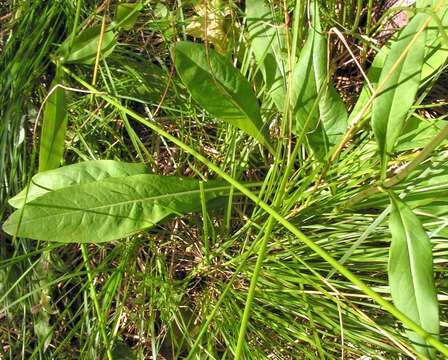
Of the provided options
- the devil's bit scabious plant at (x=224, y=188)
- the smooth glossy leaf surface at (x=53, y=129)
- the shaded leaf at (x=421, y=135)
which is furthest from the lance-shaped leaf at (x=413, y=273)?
the smooth glossy leaf surface at (x=53, y=129)

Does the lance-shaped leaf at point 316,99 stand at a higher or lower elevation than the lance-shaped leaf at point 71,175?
higher

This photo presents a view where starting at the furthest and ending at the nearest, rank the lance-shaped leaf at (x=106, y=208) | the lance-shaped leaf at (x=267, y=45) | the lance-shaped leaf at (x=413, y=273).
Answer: the lance-shaped leaf at (x=267, y=45) → the lance-shaped leaf at (x=106, y=208) → the lance-shaped leaf at (x=413, y=273)

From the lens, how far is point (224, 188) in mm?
1025

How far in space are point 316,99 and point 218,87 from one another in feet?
0.59

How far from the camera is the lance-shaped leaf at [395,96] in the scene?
32.9 inches

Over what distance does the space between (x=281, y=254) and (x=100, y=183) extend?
368 millimetres

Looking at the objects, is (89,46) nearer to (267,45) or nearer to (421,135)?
(267,45)

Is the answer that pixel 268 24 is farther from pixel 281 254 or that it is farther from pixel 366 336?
pixel 366 336

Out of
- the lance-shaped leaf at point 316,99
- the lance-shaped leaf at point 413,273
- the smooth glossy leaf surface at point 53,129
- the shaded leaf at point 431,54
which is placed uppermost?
the shaded leaf at point 431,54

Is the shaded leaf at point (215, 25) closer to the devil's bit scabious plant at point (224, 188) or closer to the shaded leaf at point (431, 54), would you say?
the devil's bit scabious plant at point (224, 188)

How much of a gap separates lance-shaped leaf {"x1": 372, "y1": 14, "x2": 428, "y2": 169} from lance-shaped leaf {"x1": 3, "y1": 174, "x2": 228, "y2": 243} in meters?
0.32

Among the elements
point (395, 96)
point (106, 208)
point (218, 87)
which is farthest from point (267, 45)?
point (106, 208)

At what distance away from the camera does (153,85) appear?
1.21 m

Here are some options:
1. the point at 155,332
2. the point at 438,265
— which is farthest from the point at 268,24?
the point at 155,332
